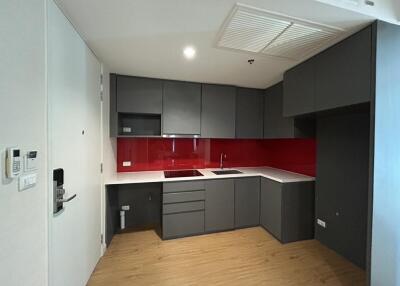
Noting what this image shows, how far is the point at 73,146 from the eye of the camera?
1.48 m

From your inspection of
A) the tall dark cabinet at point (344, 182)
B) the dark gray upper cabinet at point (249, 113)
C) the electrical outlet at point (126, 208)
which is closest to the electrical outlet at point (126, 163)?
the electrical outlet at point (126, 208)

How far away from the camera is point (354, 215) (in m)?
2.06

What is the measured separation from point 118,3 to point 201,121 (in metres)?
1.85

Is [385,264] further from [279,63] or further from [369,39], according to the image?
[279,63]

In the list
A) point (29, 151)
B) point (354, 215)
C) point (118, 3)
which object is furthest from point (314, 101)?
point (29, 151)

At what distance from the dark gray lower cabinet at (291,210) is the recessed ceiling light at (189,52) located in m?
1.93

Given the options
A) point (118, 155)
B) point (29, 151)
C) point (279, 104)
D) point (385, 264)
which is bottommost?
point (385, 264)

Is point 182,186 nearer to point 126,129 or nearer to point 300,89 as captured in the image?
point 126,129

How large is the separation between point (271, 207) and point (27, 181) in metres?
2.66

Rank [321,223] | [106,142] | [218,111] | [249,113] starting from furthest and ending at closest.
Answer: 1. [249,113]
2. [218,111]
3. [321,223]
4. [106,142]

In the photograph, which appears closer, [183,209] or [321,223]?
[321,223]

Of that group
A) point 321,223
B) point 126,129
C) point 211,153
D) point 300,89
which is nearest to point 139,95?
point 126,129

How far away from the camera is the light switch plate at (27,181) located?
2.97 feet

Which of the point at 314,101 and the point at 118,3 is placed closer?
the point at 118,3
